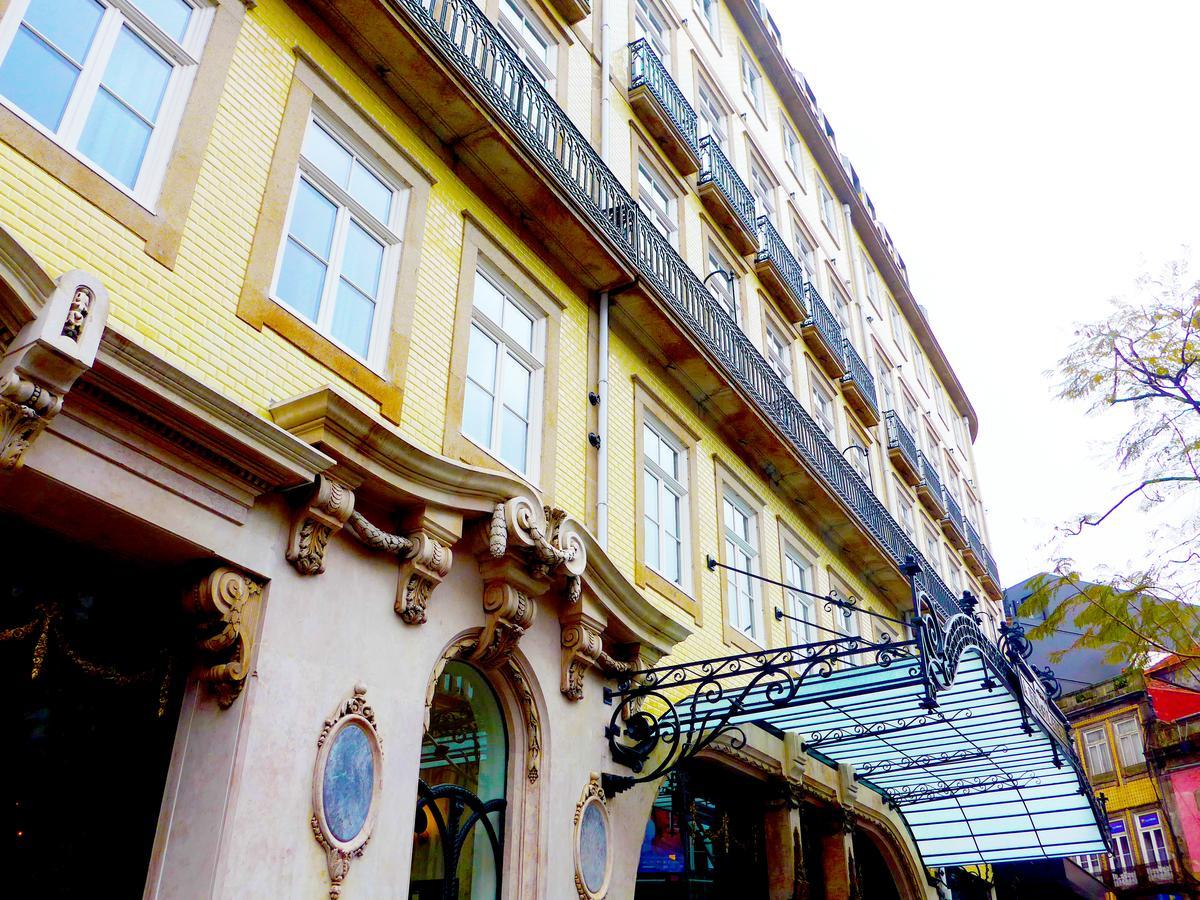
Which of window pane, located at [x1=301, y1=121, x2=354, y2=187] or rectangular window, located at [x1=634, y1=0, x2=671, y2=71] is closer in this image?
window pane, located at [x1=301, y1=121, x2=354, y2=187]

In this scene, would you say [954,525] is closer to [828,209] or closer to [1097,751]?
[828,209]

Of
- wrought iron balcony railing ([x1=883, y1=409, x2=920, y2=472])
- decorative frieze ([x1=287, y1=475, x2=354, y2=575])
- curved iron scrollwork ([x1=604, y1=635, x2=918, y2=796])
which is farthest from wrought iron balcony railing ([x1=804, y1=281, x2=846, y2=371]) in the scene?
decorative frieze ([x1=287, y1=475, x2=354, y2=575])

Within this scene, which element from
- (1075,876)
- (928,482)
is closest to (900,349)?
(928,482)

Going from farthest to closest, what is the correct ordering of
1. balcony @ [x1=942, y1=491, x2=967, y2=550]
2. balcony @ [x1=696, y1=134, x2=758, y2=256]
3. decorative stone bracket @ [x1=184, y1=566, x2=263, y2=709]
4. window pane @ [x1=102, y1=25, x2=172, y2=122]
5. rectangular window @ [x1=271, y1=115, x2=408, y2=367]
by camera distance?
balcony @ [x1=942, y1=491, x2=967, y2=550] → balcony @ [x1=696, y1=134, x2=758, y2=256] → rectangular window @ [x1=271, y1=115, x2=408, y2=367] → window pane @ [x1=102, y1=25, x2=172, y2=122] → decorative stone bracket @ [x1=184, y1=566, x2=263, y2=709]

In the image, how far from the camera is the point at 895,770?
1399 cm

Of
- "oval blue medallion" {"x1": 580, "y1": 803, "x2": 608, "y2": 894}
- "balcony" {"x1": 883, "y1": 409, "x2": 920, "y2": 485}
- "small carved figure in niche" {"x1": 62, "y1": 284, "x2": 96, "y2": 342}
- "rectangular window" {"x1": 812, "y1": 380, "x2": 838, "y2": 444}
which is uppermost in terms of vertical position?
"balcony" {"x1": 883, "y1": 409, "x2": 920, "y2": 485}

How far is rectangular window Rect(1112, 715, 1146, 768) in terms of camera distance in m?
45.7

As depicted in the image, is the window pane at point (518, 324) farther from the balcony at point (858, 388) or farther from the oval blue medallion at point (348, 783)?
the balcony at point (858, 388)

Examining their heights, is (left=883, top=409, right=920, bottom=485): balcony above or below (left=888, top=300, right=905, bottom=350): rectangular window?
below

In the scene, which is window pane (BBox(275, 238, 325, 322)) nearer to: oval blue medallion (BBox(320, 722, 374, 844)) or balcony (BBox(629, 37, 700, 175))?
oval blue medallion (BBox(320, 722, 374, 844))

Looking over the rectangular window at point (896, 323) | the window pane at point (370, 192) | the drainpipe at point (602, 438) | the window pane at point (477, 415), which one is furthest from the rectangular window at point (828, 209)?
the window pane at point (370, 192)

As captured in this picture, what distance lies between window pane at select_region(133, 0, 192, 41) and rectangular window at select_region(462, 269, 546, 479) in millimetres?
3354

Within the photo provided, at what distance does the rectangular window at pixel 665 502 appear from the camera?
458 inches

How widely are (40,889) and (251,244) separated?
4246 mm
